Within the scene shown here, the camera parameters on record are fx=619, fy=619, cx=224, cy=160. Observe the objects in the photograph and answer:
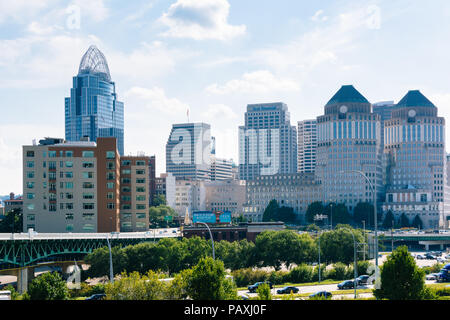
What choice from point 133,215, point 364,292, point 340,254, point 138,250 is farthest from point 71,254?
point 364,292

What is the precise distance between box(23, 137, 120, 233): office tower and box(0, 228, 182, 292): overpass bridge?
64.9ft

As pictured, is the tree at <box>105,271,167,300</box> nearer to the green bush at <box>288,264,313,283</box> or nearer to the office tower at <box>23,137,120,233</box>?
the green bush at <box>288,264,313,283</box>

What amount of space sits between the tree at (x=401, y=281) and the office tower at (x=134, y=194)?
11917 cm

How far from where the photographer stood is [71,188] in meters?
168

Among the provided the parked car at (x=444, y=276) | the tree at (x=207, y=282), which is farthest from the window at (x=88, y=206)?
the tree at (x=207, y=282)

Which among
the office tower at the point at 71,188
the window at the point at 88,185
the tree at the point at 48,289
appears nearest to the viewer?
the tree at the point at 48,289

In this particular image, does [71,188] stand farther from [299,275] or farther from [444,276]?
[444,276]

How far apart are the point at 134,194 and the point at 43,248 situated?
4977cm

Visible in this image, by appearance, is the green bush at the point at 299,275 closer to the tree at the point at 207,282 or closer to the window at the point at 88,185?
the tree at the point at 207,282

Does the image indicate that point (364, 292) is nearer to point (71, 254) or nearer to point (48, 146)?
point (71, 254)

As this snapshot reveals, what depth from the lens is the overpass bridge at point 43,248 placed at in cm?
12162

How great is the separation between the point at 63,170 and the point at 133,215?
2324cm

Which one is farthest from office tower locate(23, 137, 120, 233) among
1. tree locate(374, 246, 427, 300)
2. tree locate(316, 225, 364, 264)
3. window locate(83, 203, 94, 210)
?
tree locate(374, 246, 427, 300)

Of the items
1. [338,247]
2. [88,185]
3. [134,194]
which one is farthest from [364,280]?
[88,185]
